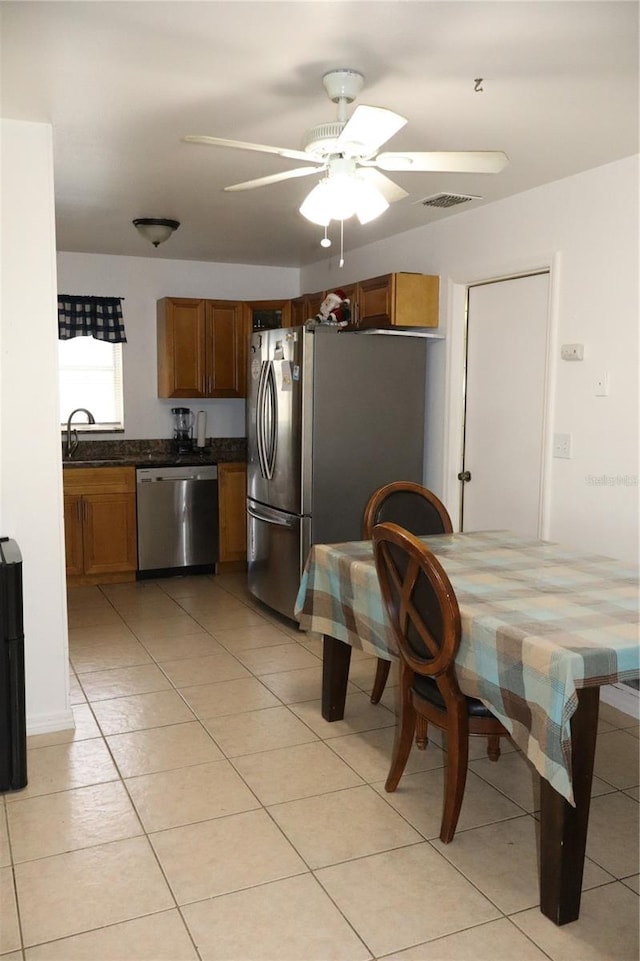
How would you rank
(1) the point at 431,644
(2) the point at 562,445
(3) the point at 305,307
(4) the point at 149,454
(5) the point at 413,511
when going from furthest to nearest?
1. (4) the point at 149,454
2. (3) the point at 305,307
3. (2) the point at 562,445
4. (5) the point at 413,511
5. (1) the point at 431,644

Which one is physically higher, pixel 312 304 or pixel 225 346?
pixel 312 304

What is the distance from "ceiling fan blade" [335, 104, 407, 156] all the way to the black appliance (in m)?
1.73

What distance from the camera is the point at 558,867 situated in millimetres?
2035

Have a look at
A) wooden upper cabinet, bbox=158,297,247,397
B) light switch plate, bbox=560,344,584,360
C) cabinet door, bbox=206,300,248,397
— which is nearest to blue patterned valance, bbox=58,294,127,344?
wooden upper cabinet, bbox=158,297,247,397

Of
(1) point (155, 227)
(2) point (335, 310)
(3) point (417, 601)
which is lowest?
(3) point (417, 601)

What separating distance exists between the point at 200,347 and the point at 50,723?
11.2 feet

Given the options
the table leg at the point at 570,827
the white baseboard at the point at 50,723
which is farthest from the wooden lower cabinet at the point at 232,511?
the table leg at the point at 570,827

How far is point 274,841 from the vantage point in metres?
2.42

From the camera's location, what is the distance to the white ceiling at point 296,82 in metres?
2.10

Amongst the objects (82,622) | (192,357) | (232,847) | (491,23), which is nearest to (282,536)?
(82,622)

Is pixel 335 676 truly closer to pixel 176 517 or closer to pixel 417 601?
pixel 417 601

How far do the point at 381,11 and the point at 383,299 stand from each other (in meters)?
2.62

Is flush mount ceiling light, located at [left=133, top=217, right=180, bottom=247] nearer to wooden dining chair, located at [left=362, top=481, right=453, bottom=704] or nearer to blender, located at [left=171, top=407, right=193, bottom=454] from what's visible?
blender, located at [left=171, top=407, right=193, bottom=454]

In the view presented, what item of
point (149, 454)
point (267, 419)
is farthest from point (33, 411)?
point (149, 454)
